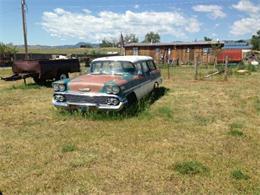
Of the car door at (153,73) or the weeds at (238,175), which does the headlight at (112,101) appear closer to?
the car door at (153,73)

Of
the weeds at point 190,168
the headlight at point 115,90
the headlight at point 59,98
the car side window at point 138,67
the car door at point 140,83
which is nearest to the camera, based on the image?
the weeds at point 190,168

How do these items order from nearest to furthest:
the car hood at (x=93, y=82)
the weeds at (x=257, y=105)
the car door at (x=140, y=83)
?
the car hood at (x=93, y=82) → the car door at (x=140, y=83) → the weeds at (x=257, y=105)

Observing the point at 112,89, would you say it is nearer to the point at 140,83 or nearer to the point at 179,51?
the point at 140,83

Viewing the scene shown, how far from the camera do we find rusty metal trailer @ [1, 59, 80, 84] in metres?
14.8

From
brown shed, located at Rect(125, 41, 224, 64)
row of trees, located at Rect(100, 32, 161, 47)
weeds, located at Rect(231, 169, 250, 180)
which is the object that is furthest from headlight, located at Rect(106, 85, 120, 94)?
row of trees, located at Rect(100, 32, 161, 47)

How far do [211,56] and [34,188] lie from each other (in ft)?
113

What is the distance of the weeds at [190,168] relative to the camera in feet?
15.2

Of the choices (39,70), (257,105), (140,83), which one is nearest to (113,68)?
(140,83)

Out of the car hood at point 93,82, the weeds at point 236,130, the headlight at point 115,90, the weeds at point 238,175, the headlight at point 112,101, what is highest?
the car hood at point 93,82

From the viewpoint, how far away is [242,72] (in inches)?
841

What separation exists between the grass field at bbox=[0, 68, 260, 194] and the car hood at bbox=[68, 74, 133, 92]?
720 millimetres

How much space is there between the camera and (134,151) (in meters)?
5.56

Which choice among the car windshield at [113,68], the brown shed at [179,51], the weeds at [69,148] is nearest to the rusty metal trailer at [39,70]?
the car windshield at [113,68]

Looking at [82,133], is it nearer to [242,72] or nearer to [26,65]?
[26,65]
